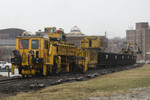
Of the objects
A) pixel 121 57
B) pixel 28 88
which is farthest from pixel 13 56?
pixel 121 57

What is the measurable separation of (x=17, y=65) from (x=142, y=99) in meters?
10.9

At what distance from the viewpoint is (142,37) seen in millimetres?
127438

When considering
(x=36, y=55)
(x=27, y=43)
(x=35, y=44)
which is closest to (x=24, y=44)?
(x=27, y=43)

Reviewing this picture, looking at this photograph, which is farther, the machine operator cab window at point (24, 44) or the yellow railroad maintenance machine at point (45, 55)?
the machine operator cab window at point (24, 44)

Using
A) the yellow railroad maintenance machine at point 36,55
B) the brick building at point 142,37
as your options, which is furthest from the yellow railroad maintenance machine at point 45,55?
the brick building at point 142,37

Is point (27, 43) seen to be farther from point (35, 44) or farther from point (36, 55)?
point (36, 55)

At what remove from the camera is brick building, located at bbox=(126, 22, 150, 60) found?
Answer: 123438 millimetres

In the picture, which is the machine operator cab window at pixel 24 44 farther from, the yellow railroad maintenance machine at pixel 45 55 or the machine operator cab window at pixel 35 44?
the machine operator cab window at pixel 35 44

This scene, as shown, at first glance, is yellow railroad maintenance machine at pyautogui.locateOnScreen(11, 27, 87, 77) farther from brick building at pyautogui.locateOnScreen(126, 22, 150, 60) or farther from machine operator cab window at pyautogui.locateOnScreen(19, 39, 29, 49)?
brick building at pyautogui.locateOnScreen(126, 22, 150, 60)

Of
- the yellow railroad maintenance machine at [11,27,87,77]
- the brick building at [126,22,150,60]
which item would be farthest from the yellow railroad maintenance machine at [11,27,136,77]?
the brick building at [126,22,150,60]

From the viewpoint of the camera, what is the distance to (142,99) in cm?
996

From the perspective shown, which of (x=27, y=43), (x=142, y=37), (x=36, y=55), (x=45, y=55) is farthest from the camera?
(x=142, y=37)

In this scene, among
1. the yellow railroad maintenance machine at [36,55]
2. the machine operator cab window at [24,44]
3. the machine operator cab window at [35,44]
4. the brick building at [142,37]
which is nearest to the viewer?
the yellow railroad maintenance machine at [36,55]

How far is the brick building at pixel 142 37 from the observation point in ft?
405
